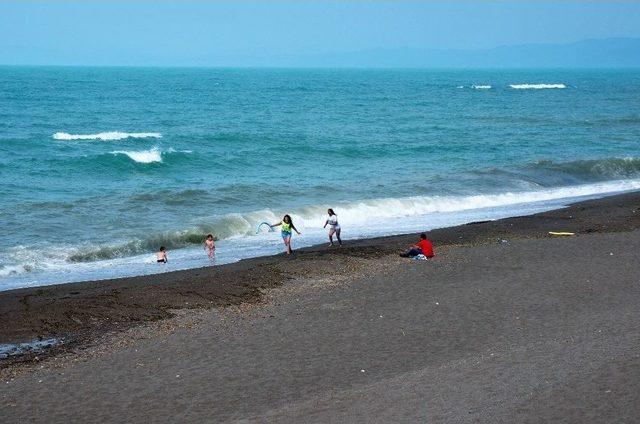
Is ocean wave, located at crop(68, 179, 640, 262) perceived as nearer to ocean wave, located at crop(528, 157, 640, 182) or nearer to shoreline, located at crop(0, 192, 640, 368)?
ocean wave, located at crop(528, 157, 640, 182)

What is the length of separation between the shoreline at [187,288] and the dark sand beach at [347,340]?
6 cm

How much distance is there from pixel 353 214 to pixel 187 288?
12749mm

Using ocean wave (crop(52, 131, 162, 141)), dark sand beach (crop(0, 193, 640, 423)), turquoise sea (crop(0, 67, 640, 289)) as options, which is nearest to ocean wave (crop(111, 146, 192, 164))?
turquoise sea (crop(0, 67, 640, 289))

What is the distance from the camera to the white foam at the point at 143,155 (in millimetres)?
40156

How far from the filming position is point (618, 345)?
1298cm

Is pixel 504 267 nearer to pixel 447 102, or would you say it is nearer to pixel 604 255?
pixel 604 255

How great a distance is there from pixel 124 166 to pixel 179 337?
25903 millimetres

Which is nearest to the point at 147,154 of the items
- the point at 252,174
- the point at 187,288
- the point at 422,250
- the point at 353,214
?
the point at 252,174

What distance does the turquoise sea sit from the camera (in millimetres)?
24297

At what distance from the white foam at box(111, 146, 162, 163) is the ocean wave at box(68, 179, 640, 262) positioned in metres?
13.5

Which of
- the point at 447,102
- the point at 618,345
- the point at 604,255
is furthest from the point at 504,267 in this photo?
the point at 447,102

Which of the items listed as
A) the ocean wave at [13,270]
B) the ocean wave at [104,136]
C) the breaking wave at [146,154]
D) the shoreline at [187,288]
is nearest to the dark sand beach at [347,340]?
the shoreline at [187,288]

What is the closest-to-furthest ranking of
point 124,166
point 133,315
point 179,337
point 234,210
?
point 179,337 < point 133,315 < point 234,210 < point 124,166

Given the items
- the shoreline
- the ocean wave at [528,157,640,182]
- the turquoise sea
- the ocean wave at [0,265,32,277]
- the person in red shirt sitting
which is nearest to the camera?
the shoreline
